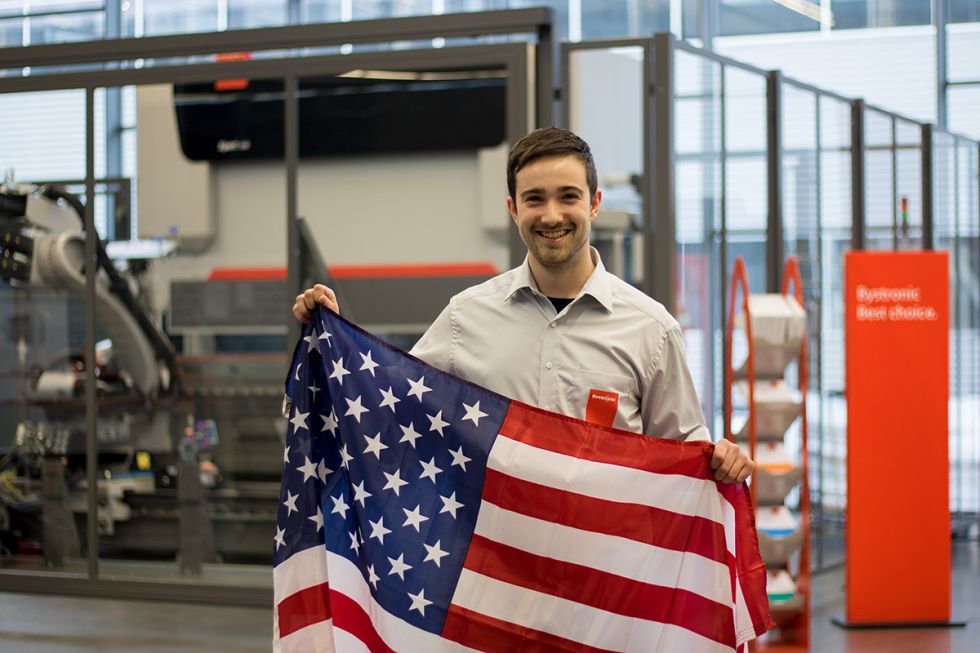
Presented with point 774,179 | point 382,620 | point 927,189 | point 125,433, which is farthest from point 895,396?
point 125,433

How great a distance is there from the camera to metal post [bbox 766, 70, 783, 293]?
5.68 metres

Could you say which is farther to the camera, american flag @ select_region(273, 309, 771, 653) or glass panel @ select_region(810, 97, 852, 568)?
glass panel @ select_region(810, 97, 852, 568)

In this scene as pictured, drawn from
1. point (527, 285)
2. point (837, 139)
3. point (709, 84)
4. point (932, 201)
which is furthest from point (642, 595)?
point (932, 201)

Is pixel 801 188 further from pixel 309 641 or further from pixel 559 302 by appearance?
pixel 309 641

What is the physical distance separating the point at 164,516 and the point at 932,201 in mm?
4831

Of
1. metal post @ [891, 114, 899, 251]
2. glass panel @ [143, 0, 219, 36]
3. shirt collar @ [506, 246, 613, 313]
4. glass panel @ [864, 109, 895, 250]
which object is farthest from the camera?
glass panel @ [143, 0, 219, 36]

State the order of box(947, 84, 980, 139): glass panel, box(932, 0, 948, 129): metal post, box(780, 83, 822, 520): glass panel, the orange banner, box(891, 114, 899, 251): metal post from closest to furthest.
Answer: the orange banner < box(780, 83, 822, 520): glass panel < box(891, 114, 899, 251): metal post < box(947, 84, 980, 139): glass panel < box(932, 0, 948, 129): metal post

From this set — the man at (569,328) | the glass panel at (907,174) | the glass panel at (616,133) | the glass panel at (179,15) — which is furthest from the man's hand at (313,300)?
the glass panel at (179,15)

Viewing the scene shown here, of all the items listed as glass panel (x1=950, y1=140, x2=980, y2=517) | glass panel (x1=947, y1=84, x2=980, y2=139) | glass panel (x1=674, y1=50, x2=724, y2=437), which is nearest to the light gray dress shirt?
glass panel (x1=674, y1=50, x2=724, y2=437)

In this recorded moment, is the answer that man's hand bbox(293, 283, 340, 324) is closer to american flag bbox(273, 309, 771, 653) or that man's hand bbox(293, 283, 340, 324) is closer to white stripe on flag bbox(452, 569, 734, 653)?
american flag bbox(273, 309, 771, 653)

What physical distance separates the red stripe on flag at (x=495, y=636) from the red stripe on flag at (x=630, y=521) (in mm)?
214

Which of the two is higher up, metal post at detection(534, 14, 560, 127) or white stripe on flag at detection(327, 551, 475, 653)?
metal post at detection(534, 14, 560, 127)

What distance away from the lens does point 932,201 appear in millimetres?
6930

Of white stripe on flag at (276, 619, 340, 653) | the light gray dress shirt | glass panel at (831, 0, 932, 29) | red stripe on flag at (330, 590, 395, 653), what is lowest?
white stripe on flag at (276, 619, 340, 653)
